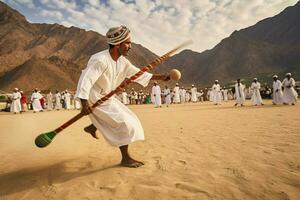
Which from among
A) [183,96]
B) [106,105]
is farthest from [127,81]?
[183,96]

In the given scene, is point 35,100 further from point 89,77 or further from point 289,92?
point 89,77

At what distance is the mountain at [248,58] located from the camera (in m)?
94.8

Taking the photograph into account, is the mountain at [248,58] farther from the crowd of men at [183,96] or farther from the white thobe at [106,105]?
the white thobe at [106,105]

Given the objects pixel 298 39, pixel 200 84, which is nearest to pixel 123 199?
pixel 200 84

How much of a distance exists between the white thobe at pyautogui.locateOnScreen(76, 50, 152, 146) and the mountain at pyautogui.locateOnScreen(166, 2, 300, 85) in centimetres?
8666

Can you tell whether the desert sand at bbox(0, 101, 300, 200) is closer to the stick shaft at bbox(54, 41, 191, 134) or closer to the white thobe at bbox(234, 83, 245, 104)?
the stick shaft at bbox(54, 41, 191, 134)

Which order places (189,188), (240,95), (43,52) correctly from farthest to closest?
(43,52), (240,95), (189,188)

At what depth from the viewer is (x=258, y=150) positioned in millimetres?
4113

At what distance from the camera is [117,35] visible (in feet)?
12.3

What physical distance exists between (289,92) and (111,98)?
50.6ft

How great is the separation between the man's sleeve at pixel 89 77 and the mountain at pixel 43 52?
60606mm

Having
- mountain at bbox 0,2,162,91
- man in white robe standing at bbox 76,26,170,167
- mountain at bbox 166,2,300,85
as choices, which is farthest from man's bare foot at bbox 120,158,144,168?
mountain at bbox 166,2,300,85

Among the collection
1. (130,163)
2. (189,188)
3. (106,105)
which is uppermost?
(106,105)

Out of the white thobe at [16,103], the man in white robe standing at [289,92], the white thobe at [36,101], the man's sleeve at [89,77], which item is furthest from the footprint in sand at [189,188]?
the white thobe at [36,101]
